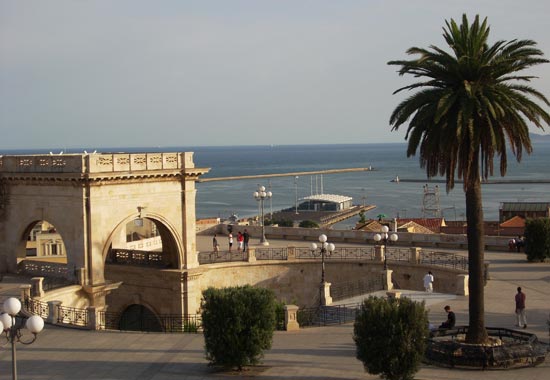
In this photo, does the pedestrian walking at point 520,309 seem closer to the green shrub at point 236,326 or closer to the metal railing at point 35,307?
the green shrub at point 236,326

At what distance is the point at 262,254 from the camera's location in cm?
3981

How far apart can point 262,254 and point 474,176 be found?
2086cm

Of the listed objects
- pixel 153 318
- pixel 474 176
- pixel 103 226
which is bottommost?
pixel 153 318

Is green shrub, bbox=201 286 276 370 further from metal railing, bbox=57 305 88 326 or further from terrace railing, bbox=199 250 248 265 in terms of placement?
terrace railing, bbox=199 250 248 265

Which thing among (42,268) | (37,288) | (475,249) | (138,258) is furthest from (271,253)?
(475,249)

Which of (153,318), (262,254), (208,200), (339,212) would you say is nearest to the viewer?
(153,318)

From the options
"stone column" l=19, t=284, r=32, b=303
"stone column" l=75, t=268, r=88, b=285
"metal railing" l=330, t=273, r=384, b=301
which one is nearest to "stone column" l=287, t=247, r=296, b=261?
"metal railing" l=330, t=273, r=384, b=301

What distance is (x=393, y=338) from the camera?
17062 millimetres

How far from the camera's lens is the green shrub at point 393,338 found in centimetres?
1709

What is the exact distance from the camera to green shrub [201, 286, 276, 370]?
18.8m

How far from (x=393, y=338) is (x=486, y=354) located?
327cm

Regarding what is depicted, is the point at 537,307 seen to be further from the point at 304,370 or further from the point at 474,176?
the point at 304,370

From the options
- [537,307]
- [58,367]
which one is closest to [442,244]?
[537,307]

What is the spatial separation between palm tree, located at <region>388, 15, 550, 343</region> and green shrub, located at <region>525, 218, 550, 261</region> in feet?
52.8
